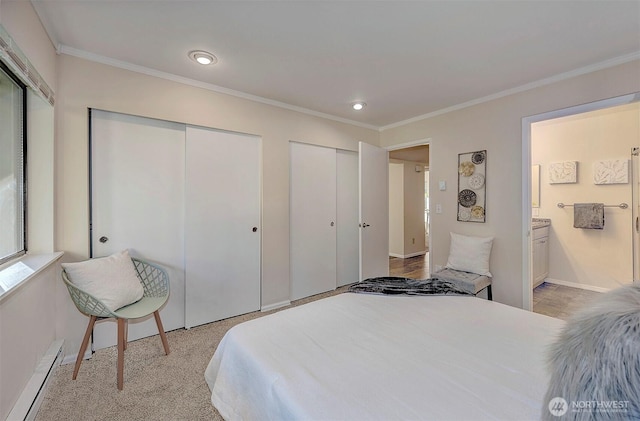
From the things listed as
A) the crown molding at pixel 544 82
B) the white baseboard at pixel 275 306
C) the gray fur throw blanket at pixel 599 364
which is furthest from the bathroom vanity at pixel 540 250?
the gray fur throw blanket at pixel 599 364

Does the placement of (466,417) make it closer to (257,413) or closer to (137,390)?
(257,413)

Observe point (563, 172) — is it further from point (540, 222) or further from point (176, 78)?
point (176, 78)

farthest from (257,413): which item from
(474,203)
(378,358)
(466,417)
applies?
(474,203)

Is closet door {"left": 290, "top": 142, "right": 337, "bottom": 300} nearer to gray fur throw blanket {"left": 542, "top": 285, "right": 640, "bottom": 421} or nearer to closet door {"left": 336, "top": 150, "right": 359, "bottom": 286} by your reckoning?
closet door {"left": 336, "top": 150, "right": 359, "bottom": 286}

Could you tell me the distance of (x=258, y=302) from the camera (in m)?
3.04

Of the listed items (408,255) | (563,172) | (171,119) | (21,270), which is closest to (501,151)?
(563,172)

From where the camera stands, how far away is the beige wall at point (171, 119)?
2.05m

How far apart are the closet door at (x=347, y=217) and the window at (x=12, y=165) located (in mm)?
2978

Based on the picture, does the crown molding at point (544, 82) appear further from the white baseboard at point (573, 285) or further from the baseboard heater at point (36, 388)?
the baseboard heater at point (36, 388)

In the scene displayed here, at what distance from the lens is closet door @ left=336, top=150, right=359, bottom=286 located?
385cm

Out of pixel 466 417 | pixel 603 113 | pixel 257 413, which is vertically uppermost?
pixel 603 113

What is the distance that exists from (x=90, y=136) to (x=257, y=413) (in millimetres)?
2362

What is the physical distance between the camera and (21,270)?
1.50 m

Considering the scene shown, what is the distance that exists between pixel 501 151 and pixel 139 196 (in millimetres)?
3565
